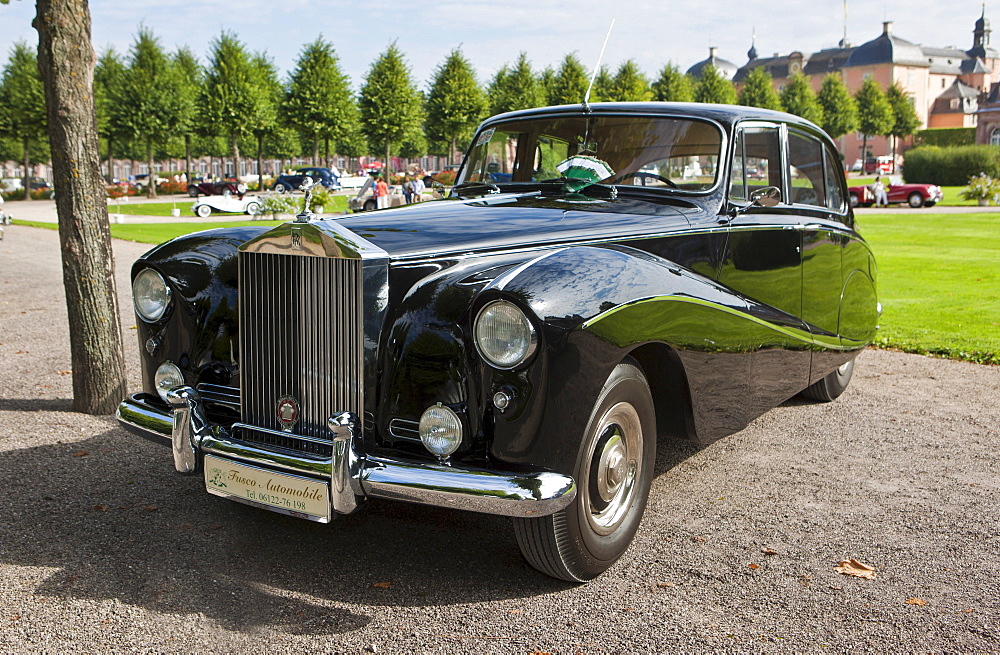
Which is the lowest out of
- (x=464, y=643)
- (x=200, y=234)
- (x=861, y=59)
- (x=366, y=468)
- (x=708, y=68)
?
(x=464, y=643)

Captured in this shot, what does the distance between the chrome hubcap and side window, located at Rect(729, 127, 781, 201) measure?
1.73 meters

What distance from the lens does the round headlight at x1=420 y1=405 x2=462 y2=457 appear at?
117 inches

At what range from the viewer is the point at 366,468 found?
9.53 feet

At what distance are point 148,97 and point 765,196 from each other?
4913cm

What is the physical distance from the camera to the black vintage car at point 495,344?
2920mm

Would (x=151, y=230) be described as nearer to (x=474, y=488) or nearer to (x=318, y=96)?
(x=474, y=488)

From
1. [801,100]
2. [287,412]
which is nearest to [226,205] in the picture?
[287,412]

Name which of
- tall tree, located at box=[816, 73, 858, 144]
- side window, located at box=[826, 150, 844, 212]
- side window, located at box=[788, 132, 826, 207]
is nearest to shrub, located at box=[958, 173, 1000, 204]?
side window, located at box=[826, 150, 844, 212]

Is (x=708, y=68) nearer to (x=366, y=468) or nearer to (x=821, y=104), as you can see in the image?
(x=821, y=104)

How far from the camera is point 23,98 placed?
45250 mm

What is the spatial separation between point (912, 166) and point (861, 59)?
70.2 m

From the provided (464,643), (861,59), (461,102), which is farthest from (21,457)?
(861,59)

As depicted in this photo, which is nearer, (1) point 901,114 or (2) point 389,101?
(2) point 389,101

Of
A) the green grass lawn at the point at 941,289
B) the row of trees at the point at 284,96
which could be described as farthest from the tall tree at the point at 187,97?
the green grass lawn at the point at 941,289
